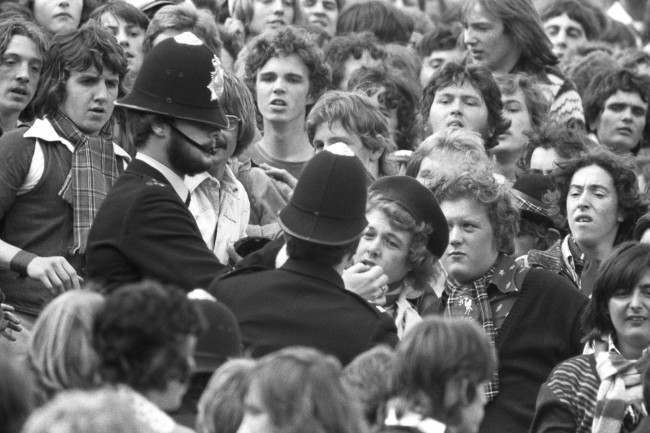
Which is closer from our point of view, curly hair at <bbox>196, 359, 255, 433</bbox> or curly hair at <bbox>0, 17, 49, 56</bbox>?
curly hair at <bbox>196, 359, 255, 433</bbox>

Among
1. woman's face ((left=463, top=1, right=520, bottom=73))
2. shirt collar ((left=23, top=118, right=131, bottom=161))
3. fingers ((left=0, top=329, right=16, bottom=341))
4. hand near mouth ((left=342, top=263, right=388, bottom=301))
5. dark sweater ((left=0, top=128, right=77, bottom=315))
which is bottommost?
fingers ((left=0, top=329, right=16, bottom=341))

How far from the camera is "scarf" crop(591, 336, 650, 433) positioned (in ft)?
23.5

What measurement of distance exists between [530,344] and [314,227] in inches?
75.4

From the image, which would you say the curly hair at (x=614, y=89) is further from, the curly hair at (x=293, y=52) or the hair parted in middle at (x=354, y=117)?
the hair parted in middle at (x=354, y=117)

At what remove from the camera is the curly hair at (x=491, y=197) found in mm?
8406

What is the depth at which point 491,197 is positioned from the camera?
8.45m

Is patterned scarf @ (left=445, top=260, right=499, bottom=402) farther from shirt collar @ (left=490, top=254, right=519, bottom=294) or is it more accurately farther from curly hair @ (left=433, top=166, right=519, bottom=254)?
curly hair @ (left=433, top=166, right=519, bottom=254)

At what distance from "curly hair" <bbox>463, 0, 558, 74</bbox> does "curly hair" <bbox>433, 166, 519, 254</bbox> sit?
344 centimetres

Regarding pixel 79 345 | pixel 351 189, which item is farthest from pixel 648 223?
pixel 79 345

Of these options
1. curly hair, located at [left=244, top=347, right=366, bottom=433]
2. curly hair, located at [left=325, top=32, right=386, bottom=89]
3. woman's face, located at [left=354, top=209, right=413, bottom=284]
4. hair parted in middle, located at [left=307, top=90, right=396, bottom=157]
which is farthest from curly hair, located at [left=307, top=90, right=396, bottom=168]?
curly hair, located at [left=244, top=347, right=366, bottom=433]

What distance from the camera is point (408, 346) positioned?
5.51 metres

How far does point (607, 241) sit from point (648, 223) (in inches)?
29.7

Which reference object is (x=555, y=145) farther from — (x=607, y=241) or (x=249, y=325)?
(x=249, y=325)

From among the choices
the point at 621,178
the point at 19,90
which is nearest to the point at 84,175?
the point at 19,90
